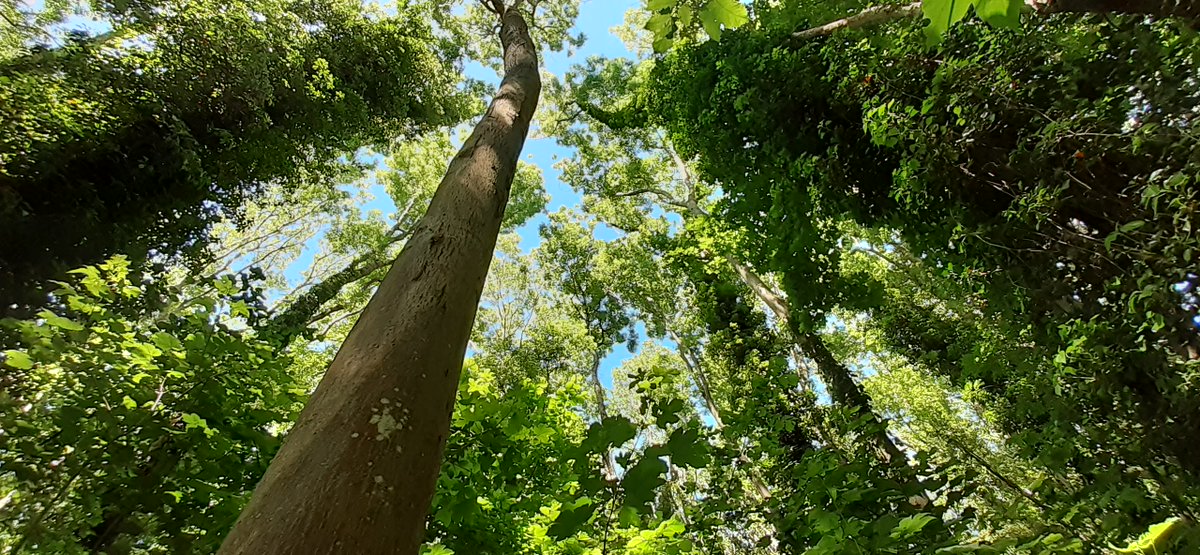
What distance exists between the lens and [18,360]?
7.29 feet

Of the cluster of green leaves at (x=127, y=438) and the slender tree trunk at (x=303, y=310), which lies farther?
the slender tree trunk at (x=303, y=310)

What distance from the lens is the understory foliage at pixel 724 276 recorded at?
2.38 m

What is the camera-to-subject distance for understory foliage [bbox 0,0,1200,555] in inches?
93.8

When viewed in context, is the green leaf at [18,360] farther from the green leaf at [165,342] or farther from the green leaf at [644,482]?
the green leaf at [644,482]

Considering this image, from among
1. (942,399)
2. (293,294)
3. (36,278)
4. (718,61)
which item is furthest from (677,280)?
(36,278)

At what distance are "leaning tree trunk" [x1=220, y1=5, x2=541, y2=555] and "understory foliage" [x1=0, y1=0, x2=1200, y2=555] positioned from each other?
0.67 m

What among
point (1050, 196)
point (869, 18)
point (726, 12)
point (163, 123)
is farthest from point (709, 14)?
point (163, 123)

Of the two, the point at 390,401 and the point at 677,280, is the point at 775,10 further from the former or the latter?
the point at 677,280

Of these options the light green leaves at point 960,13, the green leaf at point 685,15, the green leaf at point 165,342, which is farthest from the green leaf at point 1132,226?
the green leaf at point 165,342

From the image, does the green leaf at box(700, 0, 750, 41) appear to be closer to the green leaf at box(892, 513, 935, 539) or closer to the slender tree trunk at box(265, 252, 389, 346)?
the green leaf at box(892, 513, 935, 539)

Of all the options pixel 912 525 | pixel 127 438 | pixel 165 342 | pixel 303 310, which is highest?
pixel 303 310

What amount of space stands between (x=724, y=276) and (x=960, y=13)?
9.67 m

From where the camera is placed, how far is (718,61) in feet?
20.4

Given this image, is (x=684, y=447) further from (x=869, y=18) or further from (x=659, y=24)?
(x=869, y=18)
